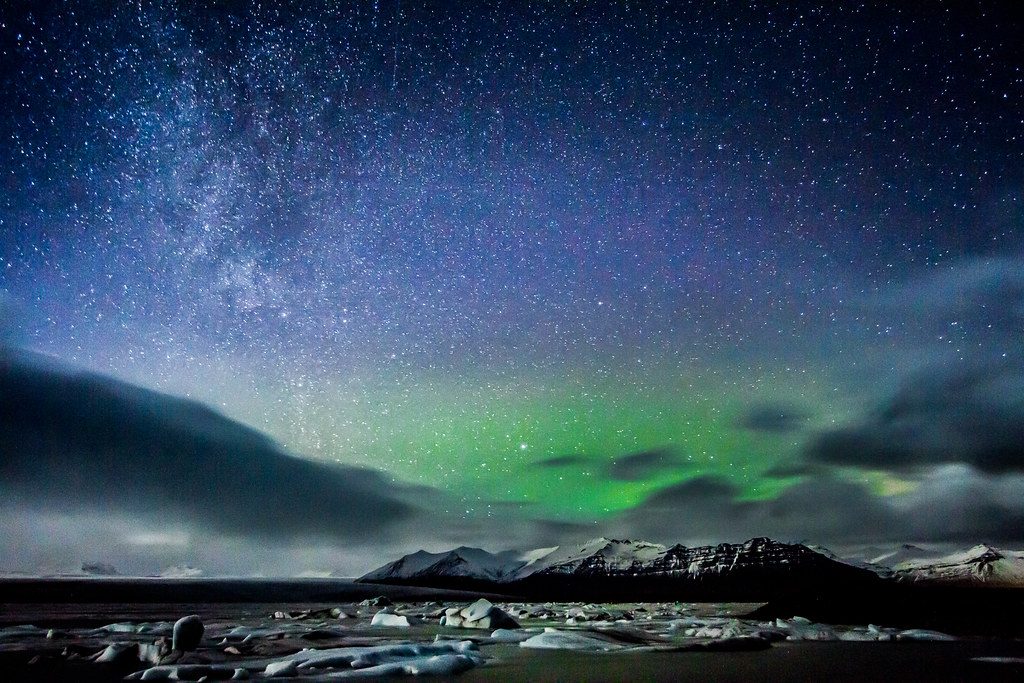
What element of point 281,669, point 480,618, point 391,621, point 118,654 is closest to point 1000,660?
point 480,618

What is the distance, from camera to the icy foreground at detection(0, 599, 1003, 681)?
14.5m

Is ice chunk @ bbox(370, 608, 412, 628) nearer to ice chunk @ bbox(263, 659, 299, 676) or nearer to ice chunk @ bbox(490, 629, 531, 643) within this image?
ice chunk @ bbox(490, 629, 531, 643)

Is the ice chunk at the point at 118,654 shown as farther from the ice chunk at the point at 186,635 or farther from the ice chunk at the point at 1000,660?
the ice chunk at the point at 1000,660

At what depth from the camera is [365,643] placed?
63.3 feet

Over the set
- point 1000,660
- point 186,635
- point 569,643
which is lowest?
point 1000,660

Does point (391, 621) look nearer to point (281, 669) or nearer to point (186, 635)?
point (186, 635)

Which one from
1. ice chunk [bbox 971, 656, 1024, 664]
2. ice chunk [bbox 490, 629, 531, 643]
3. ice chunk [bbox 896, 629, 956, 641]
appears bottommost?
ice chunk [bbox 971, 656, 1024, 664]

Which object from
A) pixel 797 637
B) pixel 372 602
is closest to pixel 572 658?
pixel 797 637

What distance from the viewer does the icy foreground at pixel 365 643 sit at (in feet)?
47.6

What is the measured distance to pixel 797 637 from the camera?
2447cm

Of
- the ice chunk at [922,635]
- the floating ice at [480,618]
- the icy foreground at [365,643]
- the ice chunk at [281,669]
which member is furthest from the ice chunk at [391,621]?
the ice chunk at [922,635]

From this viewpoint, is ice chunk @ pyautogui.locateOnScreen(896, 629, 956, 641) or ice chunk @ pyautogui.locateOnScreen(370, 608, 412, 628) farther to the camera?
ice chunk @ pyautogui.locateOnScreen(370, 608, 412, 628)

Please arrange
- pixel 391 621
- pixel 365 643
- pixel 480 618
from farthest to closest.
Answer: pixel 391 621, pixel 480 618, pixel 365 643

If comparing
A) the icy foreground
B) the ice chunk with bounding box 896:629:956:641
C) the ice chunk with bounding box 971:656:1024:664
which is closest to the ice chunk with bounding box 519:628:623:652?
the icy foreground
